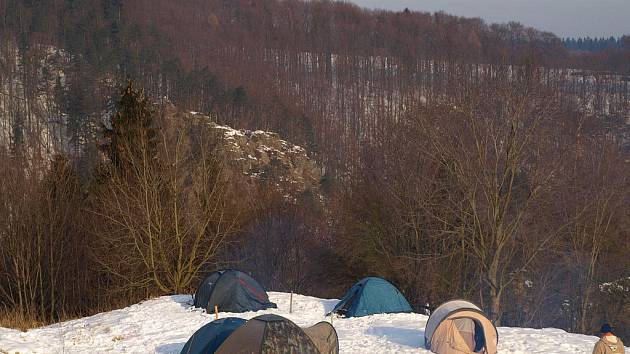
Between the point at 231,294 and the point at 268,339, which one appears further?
the point at 231,294

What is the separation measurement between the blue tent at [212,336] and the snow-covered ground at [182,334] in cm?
165

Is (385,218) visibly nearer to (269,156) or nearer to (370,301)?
(370,301)

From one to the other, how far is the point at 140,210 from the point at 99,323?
24.0 ft

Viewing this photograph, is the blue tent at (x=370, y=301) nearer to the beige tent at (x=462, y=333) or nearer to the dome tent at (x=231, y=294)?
the dome tent at (x=231, y=294)

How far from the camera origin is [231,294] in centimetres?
1944

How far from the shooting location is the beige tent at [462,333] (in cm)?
1490

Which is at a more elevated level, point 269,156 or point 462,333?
point 462,333

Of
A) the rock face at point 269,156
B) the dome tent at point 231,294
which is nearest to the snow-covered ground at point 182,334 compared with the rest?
the dome tent at point 231,294

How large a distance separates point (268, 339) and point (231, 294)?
6796mm

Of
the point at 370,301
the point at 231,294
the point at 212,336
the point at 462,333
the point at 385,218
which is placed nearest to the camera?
the point at 212,336

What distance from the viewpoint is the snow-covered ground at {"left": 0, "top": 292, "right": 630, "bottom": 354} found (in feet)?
50.1

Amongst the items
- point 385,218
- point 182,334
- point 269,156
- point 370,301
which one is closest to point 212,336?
point 182,334

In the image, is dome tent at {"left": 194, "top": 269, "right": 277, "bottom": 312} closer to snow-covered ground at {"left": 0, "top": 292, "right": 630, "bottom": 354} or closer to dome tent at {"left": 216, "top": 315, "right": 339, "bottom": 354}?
snow-covered ground at {"left": 0, "top": 292, "right": 630, "bottom": 354}

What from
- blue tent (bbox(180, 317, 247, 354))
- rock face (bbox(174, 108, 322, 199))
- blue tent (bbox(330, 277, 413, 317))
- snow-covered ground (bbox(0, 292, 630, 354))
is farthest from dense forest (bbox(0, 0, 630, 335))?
rock face (bbox(174, 108, 322, 199))
